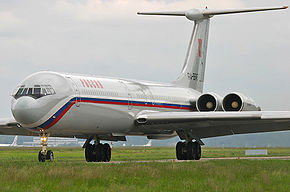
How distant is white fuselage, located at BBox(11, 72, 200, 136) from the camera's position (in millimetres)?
22875

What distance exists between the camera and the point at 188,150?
96.8ft

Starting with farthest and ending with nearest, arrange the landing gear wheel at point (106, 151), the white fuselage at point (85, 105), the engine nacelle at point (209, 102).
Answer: the engine nacelle at point (209, 102)
the landing gear wheel at point (106, 151)
the white fuselage at point (85, 105)

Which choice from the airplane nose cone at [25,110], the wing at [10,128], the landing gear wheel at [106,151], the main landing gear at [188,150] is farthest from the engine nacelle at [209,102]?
the airplane nose cone at [25,110]

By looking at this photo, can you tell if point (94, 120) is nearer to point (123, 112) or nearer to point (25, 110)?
point (123, 112)

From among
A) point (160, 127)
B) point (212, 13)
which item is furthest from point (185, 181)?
point (212, 13)

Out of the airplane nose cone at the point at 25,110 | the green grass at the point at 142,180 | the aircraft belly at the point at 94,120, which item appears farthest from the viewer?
the aircraft belly at the point at 94,120

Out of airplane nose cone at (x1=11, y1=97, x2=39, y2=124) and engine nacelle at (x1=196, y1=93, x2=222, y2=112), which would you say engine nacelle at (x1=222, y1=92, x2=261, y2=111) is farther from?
airplane nose cone at (x1=11, y1=97, x2=39, y2=124)

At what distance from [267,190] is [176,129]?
1596cm

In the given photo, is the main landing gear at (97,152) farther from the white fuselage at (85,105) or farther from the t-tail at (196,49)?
the t-tail at (196,49)

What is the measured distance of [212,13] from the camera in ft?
112

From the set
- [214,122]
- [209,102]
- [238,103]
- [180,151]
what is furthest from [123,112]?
[238,103]

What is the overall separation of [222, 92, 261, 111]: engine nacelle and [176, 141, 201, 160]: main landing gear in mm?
2414

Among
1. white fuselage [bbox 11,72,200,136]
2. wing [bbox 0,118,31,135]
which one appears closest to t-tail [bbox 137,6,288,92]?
white fuselage [bbox 11,72,200,136]

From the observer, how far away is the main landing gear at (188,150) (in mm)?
29484
